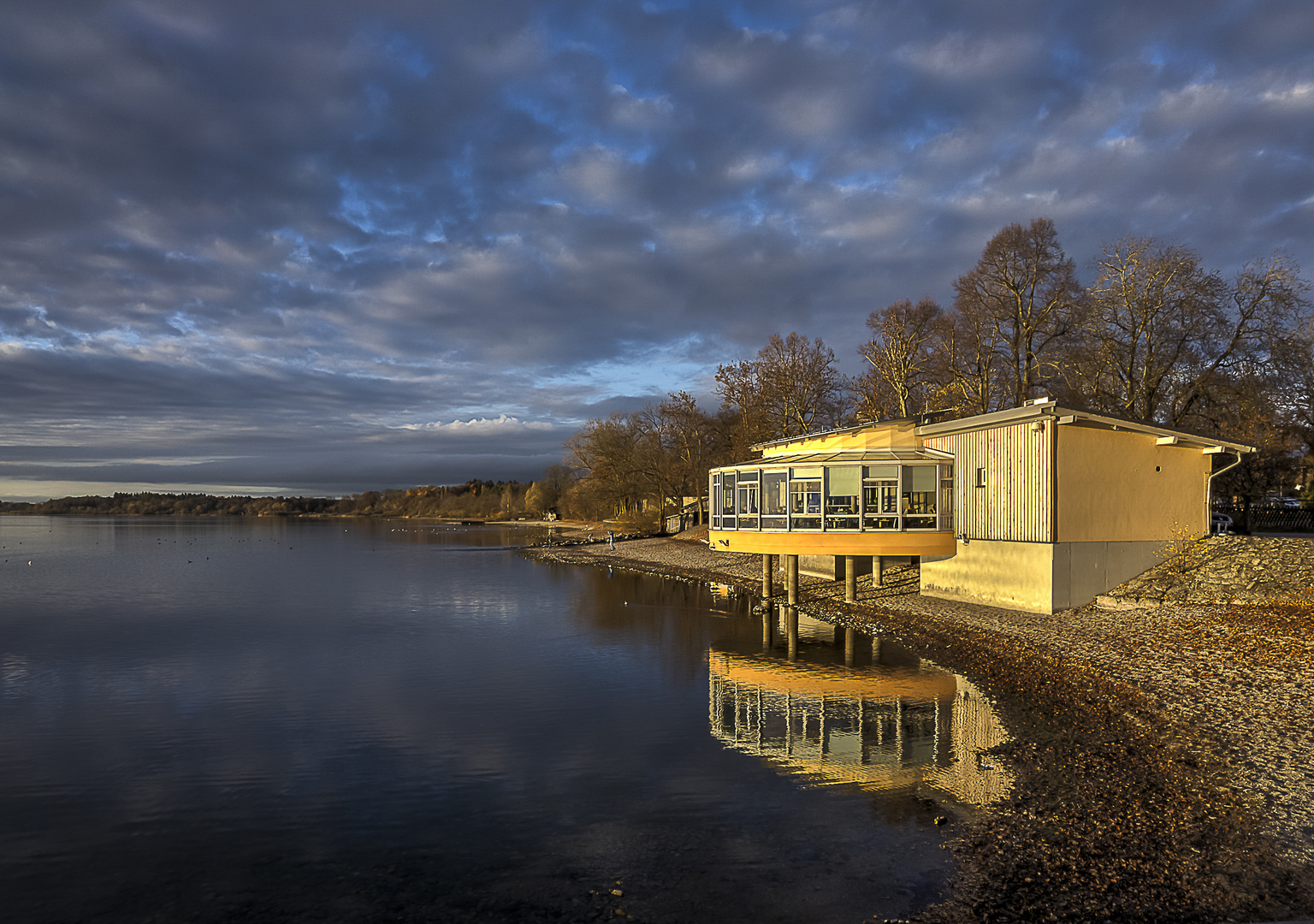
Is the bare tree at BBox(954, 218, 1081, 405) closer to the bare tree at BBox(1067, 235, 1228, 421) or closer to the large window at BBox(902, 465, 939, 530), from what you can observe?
the bare tree at BBox(1067, 235, 1228, 421)

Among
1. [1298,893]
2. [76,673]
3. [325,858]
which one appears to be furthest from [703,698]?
[76,673]

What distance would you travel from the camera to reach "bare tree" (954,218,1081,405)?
112 feet

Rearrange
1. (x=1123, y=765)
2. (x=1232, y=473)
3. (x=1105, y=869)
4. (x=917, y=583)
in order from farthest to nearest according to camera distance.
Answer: (x=1232, y=473)
(x=917, y=583)
(x=1123, y=765)
(x=1105, y=869)

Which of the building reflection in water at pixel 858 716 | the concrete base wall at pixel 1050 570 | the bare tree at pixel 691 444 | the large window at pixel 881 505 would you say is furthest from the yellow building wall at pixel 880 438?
the bare tree at pixel 691 444

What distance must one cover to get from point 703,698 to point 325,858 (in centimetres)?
852

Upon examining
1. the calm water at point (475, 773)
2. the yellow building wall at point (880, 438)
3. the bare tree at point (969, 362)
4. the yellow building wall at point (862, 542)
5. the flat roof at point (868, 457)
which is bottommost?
the calm water at point (475, 773)

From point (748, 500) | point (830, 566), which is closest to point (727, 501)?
point (748, 500)

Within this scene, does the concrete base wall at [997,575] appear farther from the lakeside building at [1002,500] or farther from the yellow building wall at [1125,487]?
the yellow building wall at [1125,487]

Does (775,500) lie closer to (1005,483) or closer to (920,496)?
(920,496)

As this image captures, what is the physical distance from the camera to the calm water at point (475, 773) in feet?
24.8

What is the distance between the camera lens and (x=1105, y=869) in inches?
290

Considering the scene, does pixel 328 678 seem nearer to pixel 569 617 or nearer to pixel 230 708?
pixel 230 708

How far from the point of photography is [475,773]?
36.2 ft

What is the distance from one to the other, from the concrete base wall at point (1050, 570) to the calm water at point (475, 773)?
4114mm
